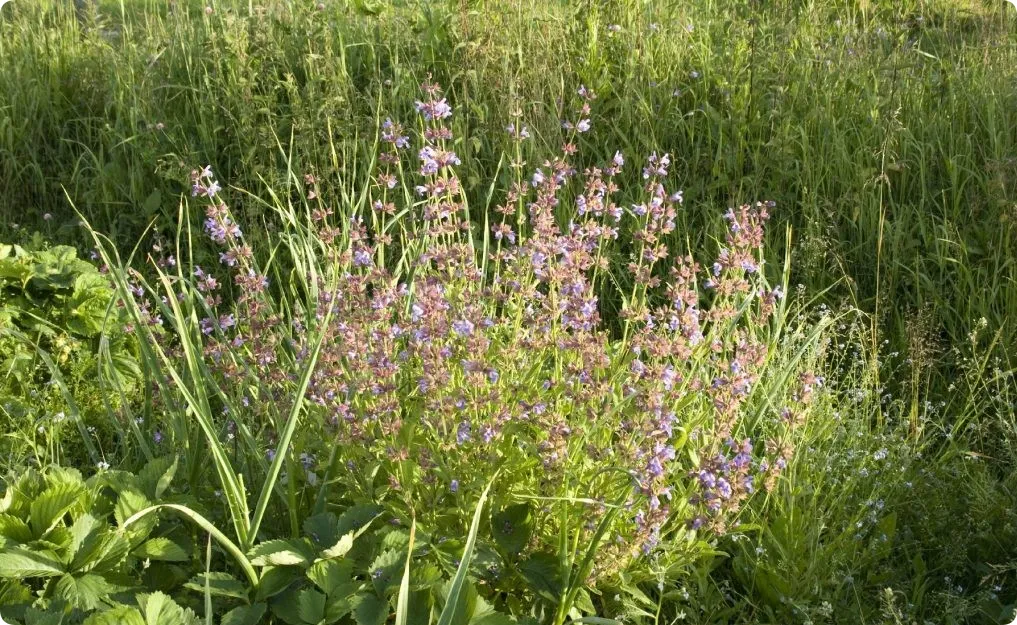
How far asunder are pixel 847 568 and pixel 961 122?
242 centimetres

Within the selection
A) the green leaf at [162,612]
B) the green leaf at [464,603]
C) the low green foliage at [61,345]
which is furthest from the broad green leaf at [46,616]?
the low green foliage at [61,345]

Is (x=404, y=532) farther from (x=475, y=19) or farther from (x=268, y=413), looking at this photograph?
(x=475, y=19)

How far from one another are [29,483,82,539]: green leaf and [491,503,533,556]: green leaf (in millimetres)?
897

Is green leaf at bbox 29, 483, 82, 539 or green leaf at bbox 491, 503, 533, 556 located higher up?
green leaf at bbox 29, 483, 82, 539

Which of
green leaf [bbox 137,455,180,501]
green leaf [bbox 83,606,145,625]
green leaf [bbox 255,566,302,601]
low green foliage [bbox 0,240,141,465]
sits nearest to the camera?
green leaf [bbox 83,606,145,625]

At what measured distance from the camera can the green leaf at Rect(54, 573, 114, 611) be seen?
211 centimetres

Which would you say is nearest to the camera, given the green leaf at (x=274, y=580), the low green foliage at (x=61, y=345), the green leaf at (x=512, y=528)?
the green leaf at (x=274, y=580)

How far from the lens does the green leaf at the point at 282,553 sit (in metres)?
2.15

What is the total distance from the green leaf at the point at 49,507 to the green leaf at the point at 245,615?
0.42m

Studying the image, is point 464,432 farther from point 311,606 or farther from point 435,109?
point 435,109

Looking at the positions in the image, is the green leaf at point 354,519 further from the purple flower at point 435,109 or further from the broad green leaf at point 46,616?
the purple flower at point 435,109

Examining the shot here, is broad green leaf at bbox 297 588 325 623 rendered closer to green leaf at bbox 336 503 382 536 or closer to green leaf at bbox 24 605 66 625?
green leaf at bbox 336 503 382 536

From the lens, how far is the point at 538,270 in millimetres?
2383

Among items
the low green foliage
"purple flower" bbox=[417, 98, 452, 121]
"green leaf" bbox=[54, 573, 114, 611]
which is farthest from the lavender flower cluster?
the low green foliage
